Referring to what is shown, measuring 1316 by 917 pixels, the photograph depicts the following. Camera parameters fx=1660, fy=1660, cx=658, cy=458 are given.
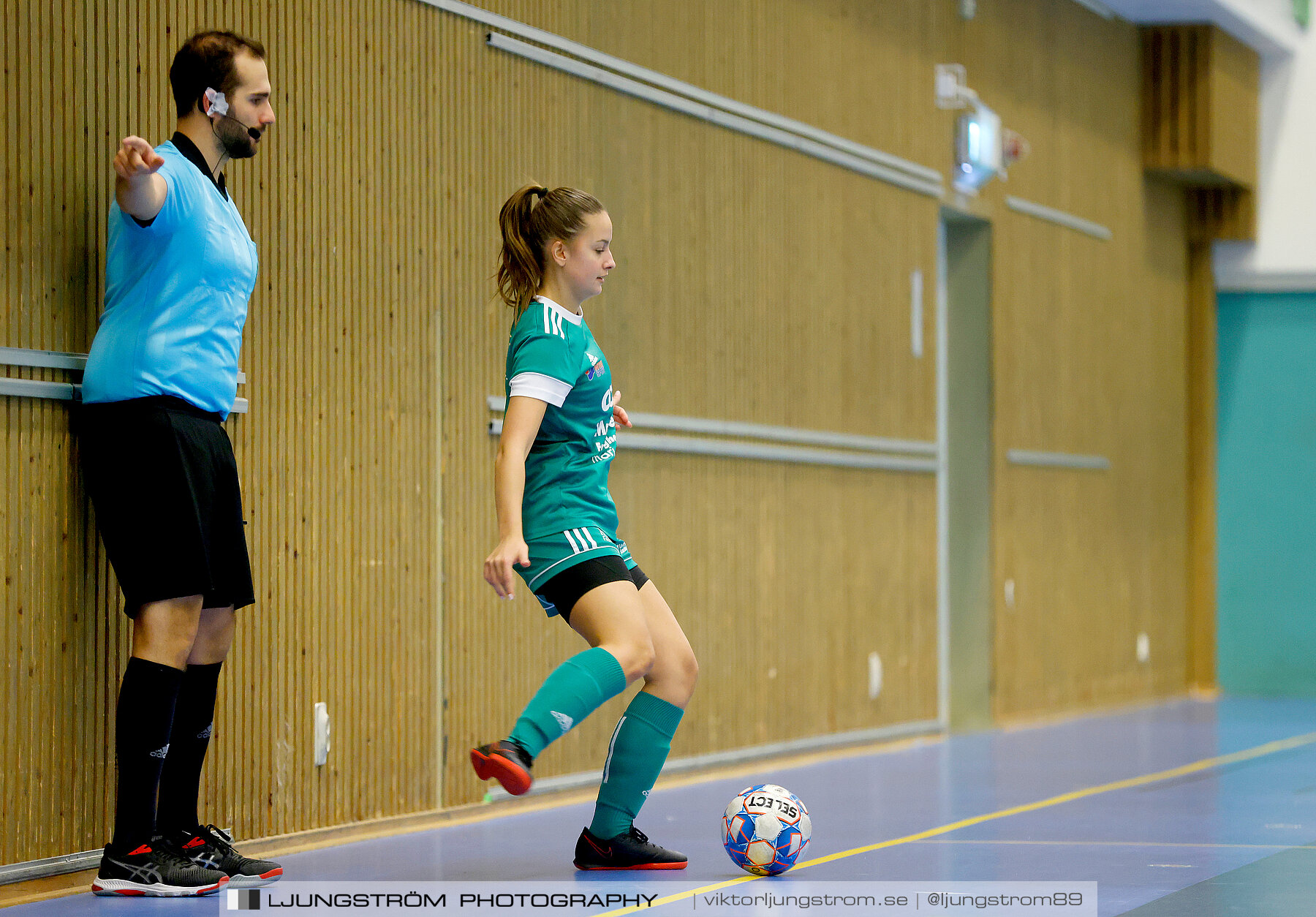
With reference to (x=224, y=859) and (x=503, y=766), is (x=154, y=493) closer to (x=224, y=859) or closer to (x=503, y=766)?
Result: (x=224, y=859)

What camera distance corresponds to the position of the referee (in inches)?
148

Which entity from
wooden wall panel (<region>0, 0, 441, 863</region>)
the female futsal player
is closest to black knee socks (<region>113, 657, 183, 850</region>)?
wooden wall panel (<region>0, 0, 441, 863</region>)

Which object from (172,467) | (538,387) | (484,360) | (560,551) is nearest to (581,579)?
(560,551)

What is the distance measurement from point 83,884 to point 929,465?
530 centimetres

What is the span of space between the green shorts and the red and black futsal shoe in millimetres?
587

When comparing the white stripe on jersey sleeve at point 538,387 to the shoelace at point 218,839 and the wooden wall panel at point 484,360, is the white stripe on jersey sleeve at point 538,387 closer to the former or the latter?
the wooden wall panel at point 484,360

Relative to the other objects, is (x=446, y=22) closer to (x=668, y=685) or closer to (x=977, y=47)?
(x=668, y=685)

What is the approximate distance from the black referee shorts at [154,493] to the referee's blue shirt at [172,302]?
0.16 feet

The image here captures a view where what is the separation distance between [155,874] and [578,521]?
1.25 m

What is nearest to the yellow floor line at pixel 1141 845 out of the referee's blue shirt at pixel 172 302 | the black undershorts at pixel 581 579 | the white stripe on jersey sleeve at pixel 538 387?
the black undershorts at pixel 581 579

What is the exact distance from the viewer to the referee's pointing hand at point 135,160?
358 cm

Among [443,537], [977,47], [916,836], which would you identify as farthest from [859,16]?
[916,836]

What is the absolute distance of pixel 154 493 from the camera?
3.79 meters

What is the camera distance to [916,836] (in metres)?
4.84
